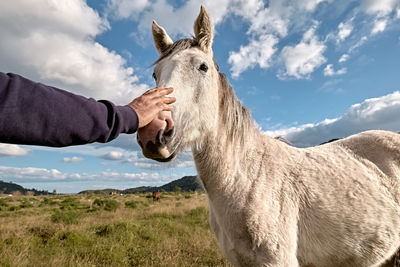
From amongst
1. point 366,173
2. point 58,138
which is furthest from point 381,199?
point 58,138

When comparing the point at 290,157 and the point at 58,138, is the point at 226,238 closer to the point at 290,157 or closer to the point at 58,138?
the point at 290,157

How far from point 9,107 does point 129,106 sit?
1.86ft

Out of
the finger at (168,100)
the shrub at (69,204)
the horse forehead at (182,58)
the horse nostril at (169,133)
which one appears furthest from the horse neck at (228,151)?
the shrub at (69,204)

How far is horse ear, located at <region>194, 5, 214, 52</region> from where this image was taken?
8.54ft

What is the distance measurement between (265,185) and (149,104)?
147 centimetres

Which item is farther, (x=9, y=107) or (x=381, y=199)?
(x=381, y=199)

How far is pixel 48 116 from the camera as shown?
3.39ft

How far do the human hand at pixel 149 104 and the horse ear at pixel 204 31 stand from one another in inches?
48.2

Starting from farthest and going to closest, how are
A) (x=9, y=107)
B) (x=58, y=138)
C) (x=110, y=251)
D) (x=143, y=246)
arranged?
(x=143, y=246) < (x=110, y=251) < (x=58, y=138) < (x=9, y=107)

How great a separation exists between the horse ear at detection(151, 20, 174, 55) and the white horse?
42 centimetres

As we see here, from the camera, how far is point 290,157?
8.78ft

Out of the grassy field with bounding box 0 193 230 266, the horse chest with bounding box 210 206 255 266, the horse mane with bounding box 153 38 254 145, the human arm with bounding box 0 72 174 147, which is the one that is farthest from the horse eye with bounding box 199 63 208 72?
the grassy field with bounding box 0 193 230 266

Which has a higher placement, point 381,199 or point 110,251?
point 381,199

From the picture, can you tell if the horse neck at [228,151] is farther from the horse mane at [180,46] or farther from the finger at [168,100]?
the finger at [168,100]
